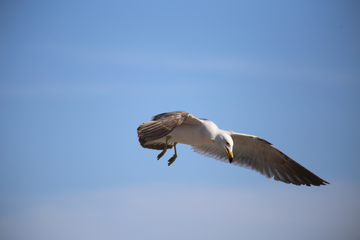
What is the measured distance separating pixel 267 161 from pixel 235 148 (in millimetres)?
1048

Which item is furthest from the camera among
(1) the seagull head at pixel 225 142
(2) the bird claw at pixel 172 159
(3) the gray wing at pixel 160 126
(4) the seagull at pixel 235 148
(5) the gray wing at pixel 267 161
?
(5) the gray wing at pixel 267 161

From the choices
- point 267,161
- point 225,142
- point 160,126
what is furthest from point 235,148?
point 160,126

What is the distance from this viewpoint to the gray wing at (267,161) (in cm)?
1006

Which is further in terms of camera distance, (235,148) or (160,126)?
(235,148)

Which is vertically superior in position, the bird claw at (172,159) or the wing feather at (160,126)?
the wing feather at (160,126)

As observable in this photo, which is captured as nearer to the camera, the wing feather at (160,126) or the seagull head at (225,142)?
the wing feather at (160,126)

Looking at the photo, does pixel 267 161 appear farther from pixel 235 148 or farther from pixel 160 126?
pixel 160 126

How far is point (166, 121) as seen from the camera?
24.1 feet

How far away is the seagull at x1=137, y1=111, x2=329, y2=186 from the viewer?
853 centimetres

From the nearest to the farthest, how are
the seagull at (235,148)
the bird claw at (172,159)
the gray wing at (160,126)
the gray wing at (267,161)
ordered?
the gray wing at (160,126) → the seagull at (235,148) → the bird claw at (172,159) → the gray wing at (267,161)

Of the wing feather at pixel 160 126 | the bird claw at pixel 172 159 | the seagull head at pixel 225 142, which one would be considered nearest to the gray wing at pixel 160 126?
the wing feather at pixel 160 126

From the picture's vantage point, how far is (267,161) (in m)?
10.5

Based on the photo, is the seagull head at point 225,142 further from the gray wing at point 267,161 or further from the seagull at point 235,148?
the gray wing at point 267,161

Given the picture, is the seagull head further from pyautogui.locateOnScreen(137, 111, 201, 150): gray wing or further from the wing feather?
the wing feather
